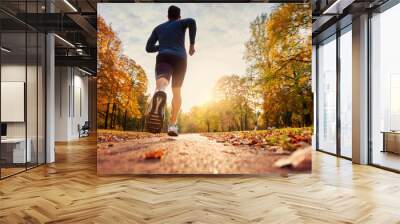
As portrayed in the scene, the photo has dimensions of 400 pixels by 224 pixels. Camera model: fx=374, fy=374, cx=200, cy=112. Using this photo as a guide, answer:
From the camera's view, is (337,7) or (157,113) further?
(337,7)

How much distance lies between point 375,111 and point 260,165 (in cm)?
317

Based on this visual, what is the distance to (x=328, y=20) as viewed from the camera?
8.05m

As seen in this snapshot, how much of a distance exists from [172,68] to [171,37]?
0.49 meters

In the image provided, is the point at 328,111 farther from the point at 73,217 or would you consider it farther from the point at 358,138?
the point at 73,217

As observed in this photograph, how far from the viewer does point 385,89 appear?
7.14m

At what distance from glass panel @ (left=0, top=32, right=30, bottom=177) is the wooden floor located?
0.34 metres

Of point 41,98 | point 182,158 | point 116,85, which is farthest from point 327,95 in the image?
point 41,98

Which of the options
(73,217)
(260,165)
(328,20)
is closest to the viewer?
(73,217)

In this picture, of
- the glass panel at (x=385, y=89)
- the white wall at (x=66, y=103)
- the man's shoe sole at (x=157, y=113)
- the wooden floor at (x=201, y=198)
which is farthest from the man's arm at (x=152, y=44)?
the white wall at (x=66, y=103)

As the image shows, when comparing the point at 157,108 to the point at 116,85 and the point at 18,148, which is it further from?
the point at 18,148

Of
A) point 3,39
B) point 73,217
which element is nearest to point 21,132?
point 3,39

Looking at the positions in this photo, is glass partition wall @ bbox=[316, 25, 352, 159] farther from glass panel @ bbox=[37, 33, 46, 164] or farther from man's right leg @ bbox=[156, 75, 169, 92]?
glass panel @ bbox=[37, 33, 46, 164]

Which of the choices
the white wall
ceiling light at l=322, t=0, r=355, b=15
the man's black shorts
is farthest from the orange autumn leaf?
the white wall

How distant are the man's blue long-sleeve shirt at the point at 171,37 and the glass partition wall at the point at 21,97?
7.73ft
